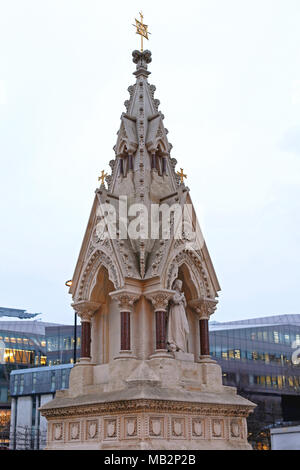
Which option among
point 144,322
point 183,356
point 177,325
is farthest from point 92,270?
point 183,356

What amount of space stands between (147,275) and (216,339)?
60.2 m

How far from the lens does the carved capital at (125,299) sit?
15.7m

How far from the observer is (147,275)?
16.1 metres

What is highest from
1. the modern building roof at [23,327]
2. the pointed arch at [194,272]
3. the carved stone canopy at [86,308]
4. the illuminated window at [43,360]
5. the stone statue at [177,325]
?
the modern building roof at [23,327]

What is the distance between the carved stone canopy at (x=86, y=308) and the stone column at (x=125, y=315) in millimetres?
1527

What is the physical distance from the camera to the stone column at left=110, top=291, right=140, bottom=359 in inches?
607

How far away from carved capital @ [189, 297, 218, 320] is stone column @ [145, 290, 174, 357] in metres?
1.51

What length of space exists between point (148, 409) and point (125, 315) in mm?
2808

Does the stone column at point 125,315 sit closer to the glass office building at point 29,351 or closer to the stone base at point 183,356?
the stone base at point 183,356

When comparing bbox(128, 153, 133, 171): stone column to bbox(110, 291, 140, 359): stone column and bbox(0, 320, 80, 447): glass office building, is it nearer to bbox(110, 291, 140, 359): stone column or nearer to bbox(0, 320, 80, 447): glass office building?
bbox(110, 291, 140, 359): stone column

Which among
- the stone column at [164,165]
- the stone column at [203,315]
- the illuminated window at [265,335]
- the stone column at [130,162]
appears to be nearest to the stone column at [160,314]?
the stone column at [203,315]

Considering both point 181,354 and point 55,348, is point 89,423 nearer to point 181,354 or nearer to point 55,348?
point 181,354

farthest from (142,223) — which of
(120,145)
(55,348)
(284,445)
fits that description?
(55,348)

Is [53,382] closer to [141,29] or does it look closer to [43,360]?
[43,360]
